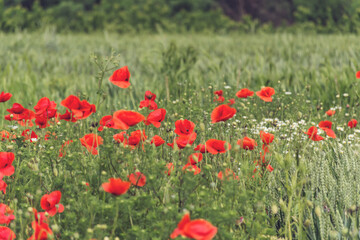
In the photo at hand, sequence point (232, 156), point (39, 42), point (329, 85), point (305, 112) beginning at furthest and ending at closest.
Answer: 1. point (39, 42)
2. point (329, 85)
3. point (305, 112)
4. point (232, 156)

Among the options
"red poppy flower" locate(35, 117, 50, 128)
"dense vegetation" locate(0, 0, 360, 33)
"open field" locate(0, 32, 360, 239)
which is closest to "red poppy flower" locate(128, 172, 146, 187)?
"open field" locate(0, 32, 360, 239)

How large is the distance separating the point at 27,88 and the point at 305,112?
258cm

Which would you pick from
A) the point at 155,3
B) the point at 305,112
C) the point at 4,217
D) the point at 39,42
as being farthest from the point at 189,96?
the point at 155,3

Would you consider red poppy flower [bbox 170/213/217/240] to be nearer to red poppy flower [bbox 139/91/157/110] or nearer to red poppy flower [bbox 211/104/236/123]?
red poppy flower [bbox 211/104/236/123]

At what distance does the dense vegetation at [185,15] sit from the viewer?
11.0 meters

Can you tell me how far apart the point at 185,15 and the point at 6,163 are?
37.4ft

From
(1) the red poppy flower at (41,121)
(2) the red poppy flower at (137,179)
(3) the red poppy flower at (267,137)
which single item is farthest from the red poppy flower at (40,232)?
(3) the red poppy flower at (267,137)

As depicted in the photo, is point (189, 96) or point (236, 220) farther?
point (189, 96)

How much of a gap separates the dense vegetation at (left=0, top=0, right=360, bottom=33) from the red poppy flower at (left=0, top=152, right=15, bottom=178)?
9.21m

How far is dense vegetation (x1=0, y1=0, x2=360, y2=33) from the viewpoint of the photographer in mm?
11047

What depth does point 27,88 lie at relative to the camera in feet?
12.6

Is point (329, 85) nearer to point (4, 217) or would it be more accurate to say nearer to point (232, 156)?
point (232, 156)

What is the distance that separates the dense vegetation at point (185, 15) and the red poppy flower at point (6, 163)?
30.2ft

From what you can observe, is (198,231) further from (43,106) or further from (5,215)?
(43,106)
